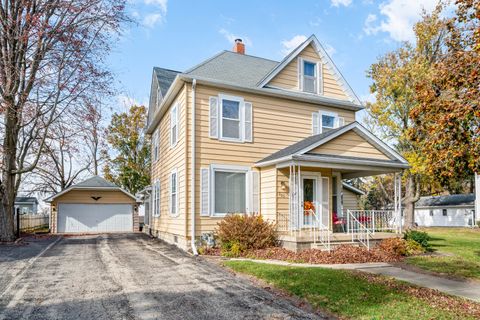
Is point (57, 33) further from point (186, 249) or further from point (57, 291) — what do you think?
point (57, 291)

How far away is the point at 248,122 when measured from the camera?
43.8ft

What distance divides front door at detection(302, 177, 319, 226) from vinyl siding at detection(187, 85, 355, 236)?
0.85 m

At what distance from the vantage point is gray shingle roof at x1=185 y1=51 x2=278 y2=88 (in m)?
13.2

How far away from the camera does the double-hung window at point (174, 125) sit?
13943 millimetres

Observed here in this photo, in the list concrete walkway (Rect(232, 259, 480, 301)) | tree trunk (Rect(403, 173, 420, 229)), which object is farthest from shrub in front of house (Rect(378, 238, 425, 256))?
tree trunk (Rect(403, 173, 420, 229))

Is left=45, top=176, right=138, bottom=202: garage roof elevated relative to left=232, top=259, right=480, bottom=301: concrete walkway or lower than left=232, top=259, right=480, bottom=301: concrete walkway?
elevated

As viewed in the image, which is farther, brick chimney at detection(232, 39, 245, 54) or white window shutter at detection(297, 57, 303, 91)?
brick chimney at detection(232, 39, 245, 54)

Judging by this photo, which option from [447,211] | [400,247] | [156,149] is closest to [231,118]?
[400,247]

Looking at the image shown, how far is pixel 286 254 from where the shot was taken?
10336 mm

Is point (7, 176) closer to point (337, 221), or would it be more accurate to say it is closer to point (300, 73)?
point (300, 73)

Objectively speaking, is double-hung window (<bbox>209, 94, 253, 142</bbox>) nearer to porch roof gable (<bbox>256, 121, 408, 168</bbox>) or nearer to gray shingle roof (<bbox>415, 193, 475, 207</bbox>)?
porch roof gable (<bbox>256, 121, 408, 168</bbox>)

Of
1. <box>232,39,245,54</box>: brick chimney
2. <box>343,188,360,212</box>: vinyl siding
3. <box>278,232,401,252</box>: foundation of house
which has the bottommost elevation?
<box>278,232,401,252</box>: foundation of house

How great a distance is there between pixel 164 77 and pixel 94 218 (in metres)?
11.6

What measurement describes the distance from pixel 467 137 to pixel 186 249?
28.3 ft
